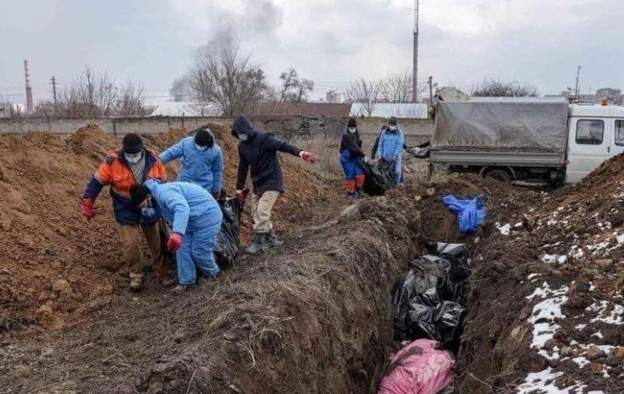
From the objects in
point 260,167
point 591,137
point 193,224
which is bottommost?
point 193,224

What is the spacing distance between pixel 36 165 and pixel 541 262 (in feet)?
19.9

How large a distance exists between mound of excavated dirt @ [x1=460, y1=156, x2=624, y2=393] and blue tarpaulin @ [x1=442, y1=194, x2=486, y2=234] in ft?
2.93

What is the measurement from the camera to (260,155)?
6.66 meters

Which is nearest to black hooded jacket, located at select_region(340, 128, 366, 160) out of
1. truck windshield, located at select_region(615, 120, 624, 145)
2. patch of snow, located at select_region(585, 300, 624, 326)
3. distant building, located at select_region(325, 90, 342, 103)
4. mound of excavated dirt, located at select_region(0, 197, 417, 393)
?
mound of excavated dirt, located at select_region(0, 197, 417, 393)

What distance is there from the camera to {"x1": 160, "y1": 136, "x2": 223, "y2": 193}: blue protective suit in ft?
20.7

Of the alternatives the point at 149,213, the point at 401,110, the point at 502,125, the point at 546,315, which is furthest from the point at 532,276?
the point at 401,110

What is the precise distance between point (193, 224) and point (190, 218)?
8 cm

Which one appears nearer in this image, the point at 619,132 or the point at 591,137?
the point at 619,132

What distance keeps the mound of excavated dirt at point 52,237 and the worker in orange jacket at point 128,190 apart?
17.7 inches

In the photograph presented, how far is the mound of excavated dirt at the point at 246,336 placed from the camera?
131 inches

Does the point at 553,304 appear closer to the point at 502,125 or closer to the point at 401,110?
the point at 502,125

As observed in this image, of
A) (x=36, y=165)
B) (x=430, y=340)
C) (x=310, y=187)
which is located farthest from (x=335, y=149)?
(x=430, y=340)

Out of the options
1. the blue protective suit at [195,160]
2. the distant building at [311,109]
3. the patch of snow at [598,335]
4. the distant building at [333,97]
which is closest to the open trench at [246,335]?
the blue protective suit at [195,160]

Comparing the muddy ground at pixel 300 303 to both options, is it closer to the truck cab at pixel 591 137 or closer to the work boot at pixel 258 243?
the work boot at pixel 258 243
